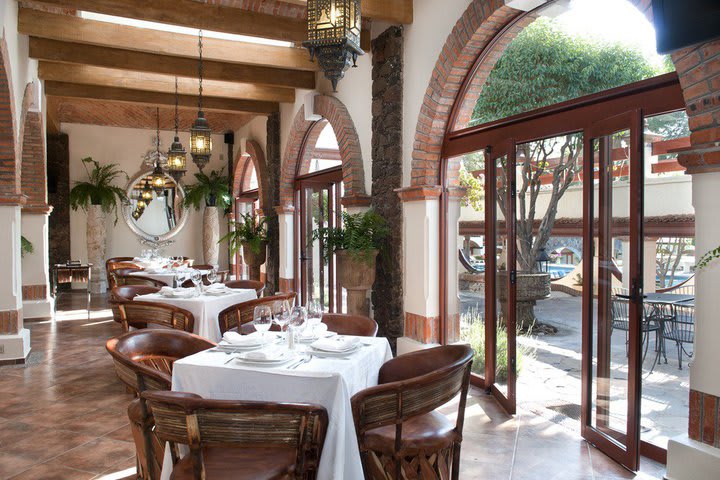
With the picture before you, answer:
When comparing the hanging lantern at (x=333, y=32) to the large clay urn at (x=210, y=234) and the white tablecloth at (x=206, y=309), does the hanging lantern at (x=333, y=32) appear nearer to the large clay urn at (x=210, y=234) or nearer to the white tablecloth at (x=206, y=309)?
the white tablecloth at (x=206, y=309)

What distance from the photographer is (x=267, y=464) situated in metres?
2.22

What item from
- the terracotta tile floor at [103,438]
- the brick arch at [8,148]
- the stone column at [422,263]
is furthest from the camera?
the brick arch at [8,148]

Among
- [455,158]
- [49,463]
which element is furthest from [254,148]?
[49,463]

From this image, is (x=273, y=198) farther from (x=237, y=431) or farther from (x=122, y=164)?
(x=237, y=431)

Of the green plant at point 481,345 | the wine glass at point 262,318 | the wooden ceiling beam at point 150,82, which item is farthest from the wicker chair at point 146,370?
the wooden ceiling beam at point 150,82

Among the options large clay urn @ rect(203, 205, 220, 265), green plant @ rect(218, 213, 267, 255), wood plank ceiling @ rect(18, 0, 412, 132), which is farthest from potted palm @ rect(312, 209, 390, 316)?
large clay urn @ rect(203, 205, 220, 265)

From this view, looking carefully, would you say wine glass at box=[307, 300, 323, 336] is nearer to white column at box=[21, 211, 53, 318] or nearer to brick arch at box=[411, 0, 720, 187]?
brick arch at box=[411, 0, 720, 187]

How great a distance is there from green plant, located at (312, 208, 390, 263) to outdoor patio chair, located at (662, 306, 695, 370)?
2.63 m

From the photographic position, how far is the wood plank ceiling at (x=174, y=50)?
5164 mm

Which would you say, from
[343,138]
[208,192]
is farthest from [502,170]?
[208,192]

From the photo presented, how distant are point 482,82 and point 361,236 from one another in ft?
5.86

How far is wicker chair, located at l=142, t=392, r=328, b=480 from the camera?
77.5 inches

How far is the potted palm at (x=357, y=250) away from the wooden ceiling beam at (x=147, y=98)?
4295 millimetres

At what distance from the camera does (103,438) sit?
369cm
